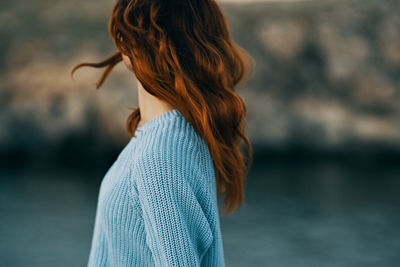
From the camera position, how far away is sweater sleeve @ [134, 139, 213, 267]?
529 mm

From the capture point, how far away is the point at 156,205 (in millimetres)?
528

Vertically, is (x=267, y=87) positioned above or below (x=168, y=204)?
below

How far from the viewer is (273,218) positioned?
6.52 ft

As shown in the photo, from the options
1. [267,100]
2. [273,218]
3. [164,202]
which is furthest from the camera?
[267,100]

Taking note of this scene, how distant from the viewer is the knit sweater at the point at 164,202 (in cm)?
53

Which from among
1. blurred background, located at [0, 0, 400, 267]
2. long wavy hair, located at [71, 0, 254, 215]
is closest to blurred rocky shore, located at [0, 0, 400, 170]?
blurred background, located at [0, 0, 400, 267]

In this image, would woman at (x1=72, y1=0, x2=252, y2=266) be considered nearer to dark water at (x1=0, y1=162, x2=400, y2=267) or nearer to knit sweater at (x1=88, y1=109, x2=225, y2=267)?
knit sweater at (x1=88, y1=109, x2=225, y2=267)

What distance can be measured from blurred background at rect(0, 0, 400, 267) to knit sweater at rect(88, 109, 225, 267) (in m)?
1.63

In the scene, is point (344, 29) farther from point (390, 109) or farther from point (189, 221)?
point (189, 221)

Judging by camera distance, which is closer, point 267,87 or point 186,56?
point 186,56

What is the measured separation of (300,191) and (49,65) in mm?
1697

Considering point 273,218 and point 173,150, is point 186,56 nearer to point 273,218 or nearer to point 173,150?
point 173,150

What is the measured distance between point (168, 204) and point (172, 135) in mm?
94

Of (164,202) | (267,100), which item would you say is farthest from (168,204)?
(267,100)
